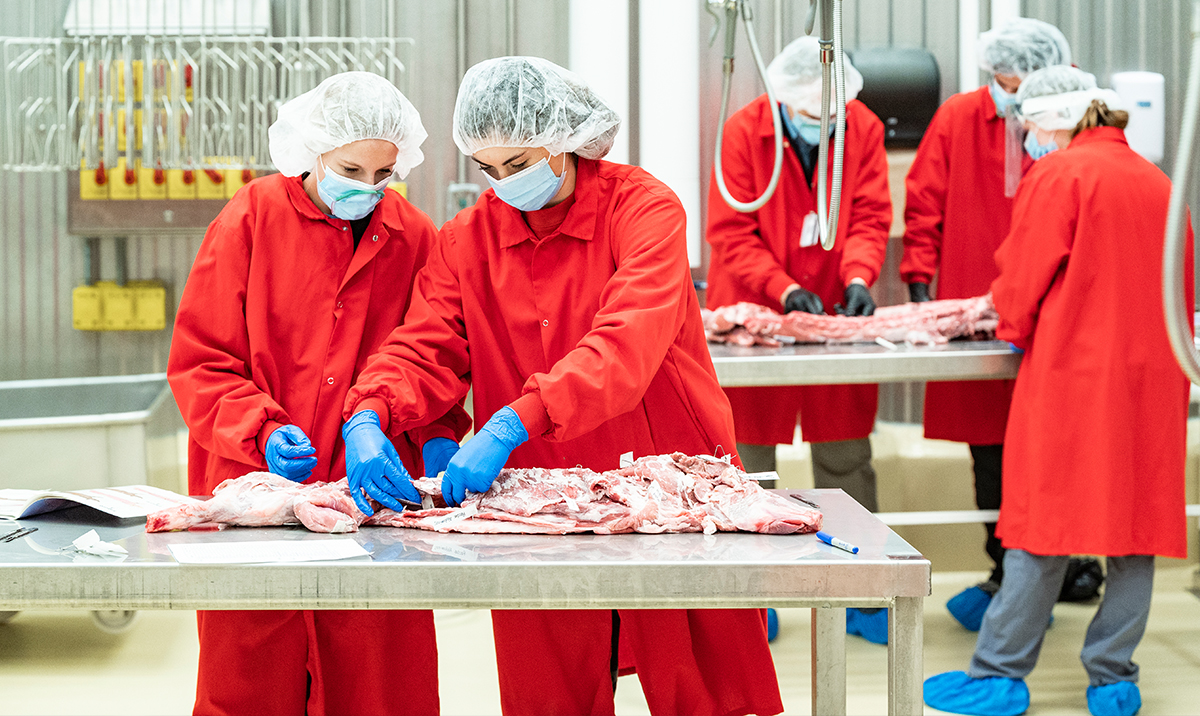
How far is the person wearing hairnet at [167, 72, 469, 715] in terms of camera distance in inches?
90.1

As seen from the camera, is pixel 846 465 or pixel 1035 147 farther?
pixel 846 465

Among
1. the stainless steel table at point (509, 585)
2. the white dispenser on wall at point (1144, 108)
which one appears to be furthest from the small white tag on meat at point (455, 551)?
the white dispenser on wall at point (1144, 108)

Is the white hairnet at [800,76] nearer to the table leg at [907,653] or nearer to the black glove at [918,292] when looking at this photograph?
the black glove at [918,292]

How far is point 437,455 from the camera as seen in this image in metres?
2.32

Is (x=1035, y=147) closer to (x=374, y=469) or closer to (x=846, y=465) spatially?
(x=846, y=465)

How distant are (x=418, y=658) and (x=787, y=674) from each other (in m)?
1.70

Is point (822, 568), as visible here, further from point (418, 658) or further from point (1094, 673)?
point (1094, 673)

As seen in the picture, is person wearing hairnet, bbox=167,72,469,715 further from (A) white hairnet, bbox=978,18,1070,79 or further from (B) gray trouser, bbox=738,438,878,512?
(A) white hairnet, bbox=978,18,1070,79

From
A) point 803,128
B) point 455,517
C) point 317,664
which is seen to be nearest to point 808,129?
point 803,128

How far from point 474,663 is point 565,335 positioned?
1.96 meters

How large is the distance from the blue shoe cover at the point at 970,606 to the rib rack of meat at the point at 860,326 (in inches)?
43.0

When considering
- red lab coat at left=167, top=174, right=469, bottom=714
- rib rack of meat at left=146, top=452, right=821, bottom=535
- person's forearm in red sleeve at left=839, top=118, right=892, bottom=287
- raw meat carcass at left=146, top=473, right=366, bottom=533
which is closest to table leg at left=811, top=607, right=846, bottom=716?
rib rack of meat at left=146, top=452, right=821, bottom=535

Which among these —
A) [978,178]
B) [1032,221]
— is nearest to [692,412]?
[1032,221]

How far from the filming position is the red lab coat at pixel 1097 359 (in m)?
3.05
